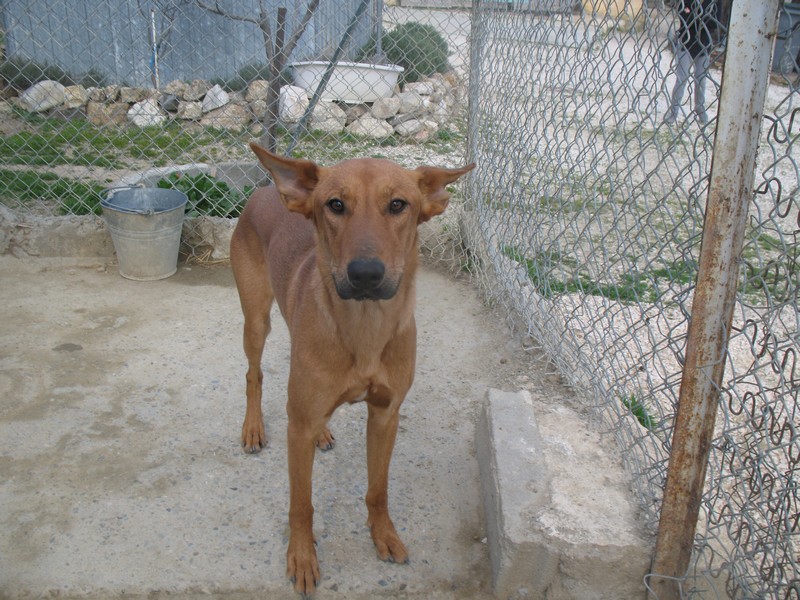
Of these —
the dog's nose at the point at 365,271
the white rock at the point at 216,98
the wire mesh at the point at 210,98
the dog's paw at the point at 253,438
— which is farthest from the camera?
the white rock at the point at 216,98

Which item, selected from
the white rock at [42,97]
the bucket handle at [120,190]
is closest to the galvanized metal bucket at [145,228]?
the bucket handle at [120,190]

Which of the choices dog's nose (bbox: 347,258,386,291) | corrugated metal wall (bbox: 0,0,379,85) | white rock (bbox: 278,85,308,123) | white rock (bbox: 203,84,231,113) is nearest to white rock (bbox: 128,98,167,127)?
white rock (bbox: 203,84,231,113)

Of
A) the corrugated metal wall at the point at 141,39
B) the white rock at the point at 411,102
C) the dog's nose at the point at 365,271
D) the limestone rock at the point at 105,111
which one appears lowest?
the limestone rock at the point at 105,111

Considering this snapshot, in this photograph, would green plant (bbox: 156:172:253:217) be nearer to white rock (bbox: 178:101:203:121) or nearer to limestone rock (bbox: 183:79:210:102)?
white rock (bbox: 178:101:203:121)

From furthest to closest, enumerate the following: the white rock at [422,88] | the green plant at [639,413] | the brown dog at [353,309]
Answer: the white rock at [422,88]
the green plant at [639,413]
the brown dog at [353,309]

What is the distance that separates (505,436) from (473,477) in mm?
408

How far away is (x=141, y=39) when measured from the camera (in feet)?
28.5

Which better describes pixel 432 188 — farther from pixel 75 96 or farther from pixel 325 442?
pixel 75 96

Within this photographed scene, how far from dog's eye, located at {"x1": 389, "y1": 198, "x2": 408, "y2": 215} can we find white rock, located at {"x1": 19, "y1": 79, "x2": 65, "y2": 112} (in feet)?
23.7

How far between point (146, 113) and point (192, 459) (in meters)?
5.26

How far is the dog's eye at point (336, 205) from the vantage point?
2309 millimetres

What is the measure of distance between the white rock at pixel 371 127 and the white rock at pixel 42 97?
3.57 m

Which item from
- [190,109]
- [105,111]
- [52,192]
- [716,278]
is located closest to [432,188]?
[716,278]

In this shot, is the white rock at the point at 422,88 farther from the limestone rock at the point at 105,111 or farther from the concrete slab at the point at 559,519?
the concrete slab at the point at 559,519
